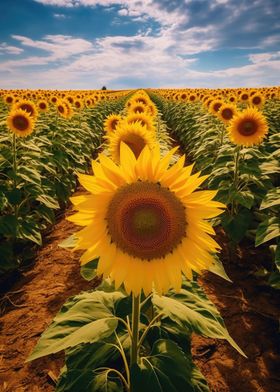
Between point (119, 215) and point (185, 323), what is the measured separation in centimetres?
70

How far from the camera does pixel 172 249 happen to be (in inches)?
72.9

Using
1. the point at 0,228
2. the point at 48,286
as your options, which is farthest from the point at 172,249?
the point at 0,228

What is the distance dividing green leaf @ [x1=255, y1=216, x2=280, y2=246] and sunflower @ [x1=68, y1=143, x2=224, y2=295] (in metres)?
2.30

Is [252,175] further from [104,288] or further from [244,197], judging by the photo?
[104,288]

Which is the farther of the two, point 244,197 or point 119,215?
point 244,197

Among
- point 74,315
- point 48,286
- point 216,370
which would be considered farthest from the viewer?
point 48,286

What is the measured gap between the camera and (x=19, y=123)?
629 centimetres

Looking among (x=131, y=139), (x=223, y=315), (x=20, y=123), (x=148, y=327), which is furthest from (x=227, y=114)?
(x=148, y=327)

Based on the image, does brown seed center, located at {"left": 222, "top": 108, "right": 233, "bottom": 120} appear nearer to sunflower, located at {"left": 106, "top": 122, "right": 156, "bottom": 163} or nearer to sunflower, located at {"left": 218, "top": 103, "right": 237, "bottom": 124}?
sunflower, located at {"left": 218, "top": 103, "right": 237, "bottom": 124}

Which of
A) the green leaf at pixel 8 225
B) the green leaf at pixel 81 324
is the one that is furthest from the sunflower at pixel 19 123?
the green leaf at pixel 81 324

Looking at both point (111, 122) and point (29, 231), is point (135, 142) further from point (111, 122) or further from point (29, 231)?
point (29, 231)

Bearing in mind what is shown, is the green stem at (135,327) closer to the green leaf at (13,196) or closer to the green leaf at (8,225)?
the green leaf at (8,225)

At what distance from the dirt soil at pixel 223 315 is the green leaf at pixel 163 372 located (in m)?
1.35

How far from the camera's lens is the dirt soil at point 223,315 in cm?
325
